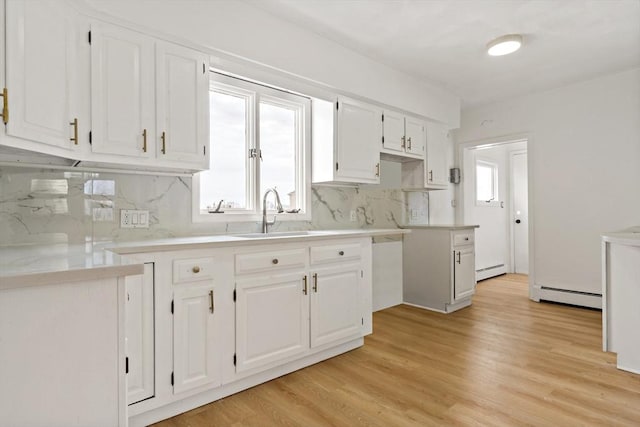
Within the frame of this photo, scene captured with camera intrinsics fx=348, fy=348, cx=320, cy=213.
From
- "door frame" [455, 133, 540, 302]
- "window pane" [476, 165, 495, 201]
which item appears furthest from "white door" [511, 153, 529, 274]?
"door frame" [455, 133, 540, 302]

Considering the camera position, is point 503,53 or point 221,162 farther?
point 503,53

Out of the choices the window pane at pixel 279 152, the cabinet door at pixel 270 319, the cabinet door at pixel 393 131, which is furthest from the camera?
the cabinet door at pixel 393 131

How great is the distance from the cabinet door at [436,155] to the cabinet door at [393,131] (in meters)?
0.52

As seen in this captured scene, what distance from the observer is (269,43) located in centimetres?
246

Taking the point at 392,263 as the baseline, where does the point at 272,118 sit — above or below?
above

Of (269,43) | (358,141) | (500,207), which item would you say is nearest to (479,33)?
(358,141)

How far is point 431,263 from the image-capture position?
390 centimetres

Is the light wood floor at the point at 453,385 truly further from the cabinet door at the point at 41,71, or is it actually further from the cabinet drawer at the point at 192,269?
the cabinet door at the point at 41,71

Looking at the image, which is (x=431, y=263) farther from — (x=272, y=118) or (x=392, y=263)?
(x=272, y=118)

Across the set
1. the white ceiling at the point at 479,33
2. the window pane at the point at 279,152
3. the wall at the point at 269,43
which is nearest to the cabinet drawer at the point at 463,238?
the wall at the point at 269,43

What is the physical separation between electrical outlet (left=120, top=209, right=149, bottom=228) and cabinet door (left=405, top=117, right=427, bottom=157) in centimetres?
259

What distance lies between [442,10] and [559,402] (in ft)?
8.62

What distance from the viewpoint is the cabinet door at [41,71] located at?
Result: 1364mm

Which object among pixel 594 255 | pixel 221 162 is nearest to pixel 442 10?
pixel 221 162
